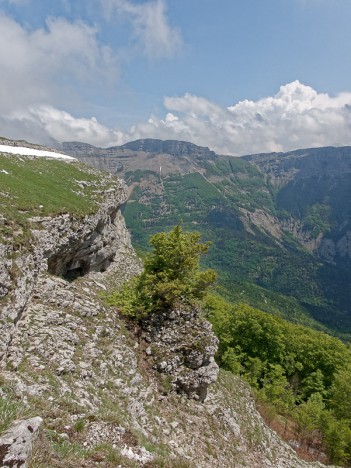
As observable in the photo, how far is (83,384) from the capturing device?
14.4m

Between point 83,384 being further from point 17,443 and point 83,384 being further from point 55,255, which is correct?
point 55,255

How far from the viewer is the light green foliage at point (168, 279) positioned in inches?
868

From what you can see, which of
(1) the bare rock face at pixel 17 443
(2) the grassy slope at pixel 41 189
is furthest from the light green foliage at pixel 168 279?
(1) the bare rock face at pixel 17 443

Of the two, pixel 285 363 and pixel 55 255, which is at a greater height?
pixel 55 255

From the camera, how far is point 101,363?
54.9 ft

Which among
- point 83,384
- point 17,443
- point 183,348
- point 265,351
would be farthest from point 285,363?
point 17,443

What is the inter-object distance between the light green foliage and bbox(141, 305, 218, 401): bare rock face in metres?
0.88

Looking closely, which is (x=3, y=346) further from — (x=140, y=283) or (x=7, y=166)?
(x=7, y=166)

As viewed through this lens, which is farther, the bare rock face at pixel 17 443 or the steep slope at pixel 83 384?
the steep slope at pixel 83 384

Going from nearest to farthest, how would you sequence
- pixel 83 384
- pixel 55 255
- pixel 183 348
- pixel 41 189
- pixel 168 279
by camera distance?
pixel 83 384 < pixel 183 348 < pixel 168 279 < pixel 55 255 < pixel 41 189

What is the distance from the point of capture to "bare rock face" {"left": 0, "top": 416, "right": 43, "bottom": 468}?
Result: 611cm

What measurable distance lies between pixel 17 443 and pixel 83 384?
8.41m

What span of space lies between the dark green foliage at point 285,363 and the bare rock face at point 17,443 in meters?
30.6

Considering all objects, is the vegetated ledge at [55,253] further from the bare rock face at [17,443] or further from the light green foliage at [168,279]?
the bare rock face at [17,443]
